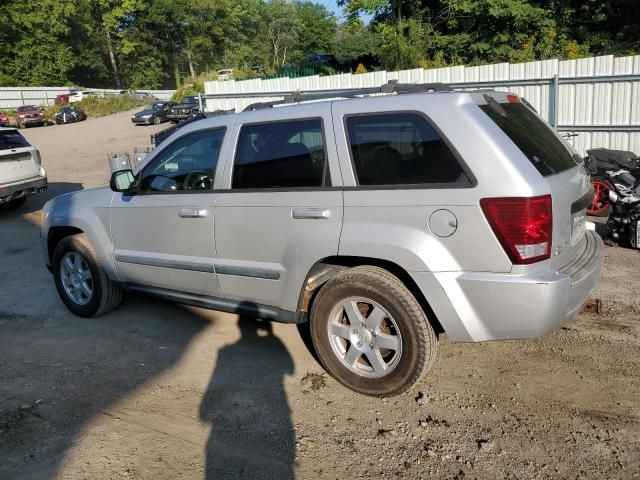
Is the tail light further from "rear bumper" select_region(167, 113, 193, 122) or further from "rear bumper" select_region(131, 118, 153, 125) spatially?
"rear bumper" select_region(131, 118, 153, 125)

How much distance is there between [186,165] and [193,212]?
1.64 ft

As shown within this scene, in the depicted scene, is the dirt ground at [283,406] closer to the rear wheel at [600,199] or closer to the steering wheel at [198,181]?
the steering wheel at [198,181]

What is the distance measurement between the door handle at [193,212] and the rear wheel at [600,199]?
586 cm

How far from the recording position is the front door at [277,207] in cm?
366

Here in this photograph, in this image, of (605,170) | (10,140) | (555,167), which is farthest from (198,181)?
(10,140)

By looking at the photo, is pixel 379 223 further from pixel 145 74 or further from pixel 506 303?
pixel 145 74

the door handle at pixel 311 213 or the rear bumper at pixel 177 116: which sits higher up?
the door handle at pixel 311 213

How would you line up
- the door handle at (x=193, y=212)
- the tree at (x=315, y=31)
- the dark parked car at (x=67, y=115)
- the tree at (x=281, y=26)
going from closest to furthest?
the door handle at (x=193, y=212) < the dark parked car at (x=67, y=115) < the tree at (x=315, y=31) < the tree at (x=281, y=26)

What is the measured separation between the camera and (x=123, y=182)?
463 cm

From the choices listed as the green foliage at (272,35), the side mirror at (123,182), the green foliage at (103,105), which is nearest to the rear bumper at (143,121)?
the green foliage at (272,35)

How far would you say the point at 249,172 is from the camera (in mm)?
4031

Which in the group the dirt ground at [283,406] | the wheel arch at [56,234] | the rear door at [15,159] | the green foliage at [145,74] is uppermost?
the green foliage at [145,74]

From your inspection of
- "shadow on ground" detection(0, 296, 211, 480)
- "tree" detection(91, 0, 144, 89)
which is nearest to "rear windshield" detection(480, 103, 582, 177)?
"shadow on ground" detection(0, 296, 211, 480)

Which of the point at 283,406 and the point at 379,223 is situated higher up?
the point at 379,223
